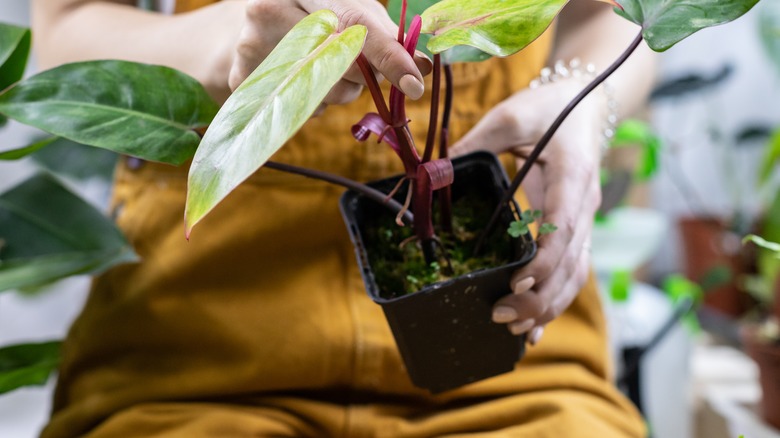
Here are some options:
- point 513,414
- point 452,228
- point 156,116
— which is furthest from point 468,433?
point 156,116

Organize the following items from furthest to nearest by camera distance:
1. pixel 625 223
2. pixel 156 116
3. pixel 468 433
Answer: pixel 625 223 → pixel 468 433 → pixel 156 116

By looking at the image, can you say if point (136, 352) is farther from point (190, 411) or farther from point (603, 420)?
point (603, 420)

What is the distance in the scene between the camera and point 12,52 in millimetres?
486

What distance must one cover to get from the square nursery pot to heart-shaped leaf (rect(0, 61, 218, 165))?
107mm

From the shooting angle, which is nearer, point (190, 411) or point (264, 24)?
point (264, 24)

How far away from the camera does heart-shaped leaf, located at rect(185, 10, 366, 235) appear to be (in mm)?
279

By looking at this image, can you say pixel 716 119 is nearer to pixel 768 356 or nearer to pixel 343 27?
pixel 768 356

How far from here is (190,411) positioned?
1.91 ft

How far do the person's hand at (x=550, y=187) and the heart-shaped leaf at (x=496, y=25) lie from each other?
151 mm

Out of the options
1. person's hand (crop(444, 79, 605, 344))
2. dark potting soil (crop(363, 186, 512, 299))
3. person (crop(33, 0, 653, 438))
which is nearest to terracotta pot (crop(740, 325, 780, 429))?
person (crop(33, 0, 653, 438))

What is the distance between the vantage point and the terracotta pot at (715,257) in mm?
1966

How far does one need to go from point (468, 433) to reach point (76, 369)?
1.10 feet

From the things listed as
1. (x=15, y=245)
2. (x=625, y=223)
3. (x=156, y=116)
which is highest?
(x=156, y=116)

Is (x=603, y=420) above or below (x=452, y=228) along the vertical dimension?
below
